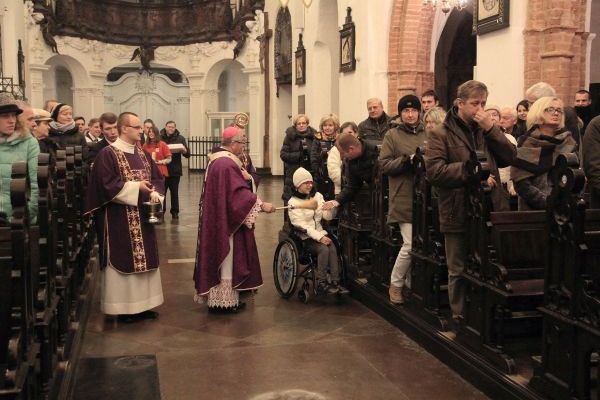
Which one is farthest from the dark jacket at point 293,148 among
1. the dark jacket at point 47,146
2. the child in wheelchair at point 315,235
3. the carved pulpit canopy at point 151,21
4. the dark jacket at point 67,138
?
the carved pulpit canopy at point 151,21

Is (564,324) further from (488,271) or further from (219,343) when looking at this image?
(219,343)

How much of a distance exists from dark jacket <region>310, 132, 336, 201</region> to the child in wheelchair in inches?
52.2

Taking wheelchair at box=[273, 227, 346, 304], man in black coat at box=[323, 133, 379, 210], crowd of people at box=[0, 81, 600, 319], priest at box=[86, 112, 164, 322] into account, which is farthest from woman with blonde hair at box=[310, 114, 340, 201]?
priest at box=[86, 112, 164, 322]

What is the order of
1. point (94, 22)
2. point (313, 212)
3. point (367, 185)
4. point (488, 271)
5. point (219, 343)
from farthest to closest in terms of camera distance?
1. point (94, 22)
2. point (367, 185)
3. point (313, 212)
4. point (219, 343)
5. point (488, 271)

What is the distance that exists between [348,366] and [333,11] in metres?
12.9

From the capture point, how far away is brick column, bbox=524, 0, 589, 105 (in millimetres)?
8055

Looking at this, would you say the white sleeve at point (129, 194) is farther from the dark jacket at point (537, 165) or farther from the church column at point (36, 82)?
the church column at point (36, 82)

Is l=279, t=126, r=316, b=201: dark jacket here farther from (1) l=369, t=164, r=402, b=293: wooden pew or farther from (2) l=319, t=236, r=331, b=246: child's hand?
(2) l=319, t=236, r=331, b=246: child's hand

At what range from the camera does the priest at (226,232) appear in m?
5.93

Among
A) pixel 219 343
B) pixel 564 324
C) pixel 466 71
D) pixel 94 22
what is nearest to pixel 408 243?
pixel 219 343

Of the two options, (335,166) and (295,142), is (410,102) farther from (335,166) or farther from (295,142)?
(295,142)

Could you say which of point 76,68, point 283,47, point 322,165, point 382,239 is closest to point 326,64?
point 283,47

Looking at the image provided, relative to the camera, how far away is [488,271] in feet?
14.0

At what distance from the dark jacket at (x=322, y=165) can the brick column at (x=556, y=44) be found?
8.13 feet
